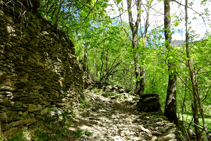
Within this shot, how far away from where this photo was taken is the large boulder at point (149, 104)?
6258mm

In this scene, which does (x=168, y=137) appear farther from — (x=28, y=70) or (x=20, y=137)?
(x=28, y=70)

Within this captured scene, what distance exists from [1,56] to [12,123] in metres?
1.44

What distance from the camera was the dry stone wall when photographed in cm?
257

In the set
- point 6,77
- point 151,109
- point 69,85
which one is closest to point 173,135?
point 151,109

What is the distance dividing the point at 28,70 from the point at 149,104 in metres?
5.83

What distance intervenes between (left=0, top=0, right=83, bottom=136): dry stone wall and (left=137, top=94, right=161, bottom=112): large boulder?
405 cm

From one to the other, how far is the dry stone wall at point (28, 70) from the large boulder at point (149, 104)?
405 cm

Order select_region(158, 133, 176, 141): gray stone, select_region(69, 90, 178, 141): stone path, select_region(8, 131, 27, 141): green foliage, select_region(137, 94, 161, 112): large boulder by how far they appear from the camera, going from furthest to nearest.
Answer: select_region(137, 94, 161, 112): large boulder
select_region(69, 90, 178, 141): stone path
select_region(158, 133, 176, 141): gray stone
select_region(8, 131, 27, 141): green foliage

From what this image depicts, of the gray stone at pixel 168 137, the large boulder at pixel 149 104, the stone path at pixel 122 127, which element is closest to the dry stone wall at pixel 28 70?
the stone path at pixel 122 127

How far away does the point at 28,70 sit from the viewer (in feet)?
10.3

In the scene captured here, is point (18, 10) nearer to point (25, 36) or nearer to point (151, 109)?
point (25, 36)

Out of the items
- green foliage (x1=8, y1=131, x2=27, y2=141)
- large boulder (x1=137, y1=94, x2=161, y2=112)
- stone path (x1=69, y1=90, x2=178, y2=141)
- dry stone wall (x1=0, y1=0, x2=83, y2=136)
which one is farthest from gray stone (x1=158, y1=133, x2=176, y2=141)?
green foliage (x1=8, y1=131, x2=27, y2=141)

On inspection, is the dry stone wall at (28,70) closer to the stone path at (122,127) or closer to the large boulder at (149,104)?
the stone path at (122,127)

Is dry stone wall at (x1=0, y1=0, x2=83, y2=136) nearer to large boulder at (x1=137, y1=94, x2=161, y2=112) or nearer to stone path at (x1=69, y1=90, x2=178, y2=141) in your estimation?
→ stone path at (x1=69, y1=90, x2=178, y2=141)
